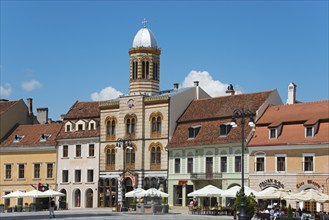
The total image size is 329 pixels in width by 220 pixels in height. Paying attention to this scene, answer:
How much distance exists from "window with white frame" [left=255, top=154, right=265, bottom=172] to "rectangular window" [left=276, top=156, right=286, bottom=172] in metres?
1.52

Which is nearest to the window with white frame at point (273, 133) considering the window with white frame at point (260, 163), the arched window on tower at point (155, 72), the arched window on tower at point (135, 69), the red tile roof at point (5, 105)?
the window with white frame at point (260, 163)

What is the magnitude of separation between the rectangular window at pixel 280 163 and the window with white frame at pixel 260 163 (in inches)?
→ 59.7

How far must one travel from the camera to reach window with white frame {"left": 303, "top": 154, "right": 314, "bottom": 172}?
55.2 m

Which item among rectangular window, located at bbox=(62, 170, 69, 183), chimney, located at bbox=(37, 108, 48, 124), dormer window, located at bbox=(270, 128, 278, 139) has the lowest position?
rectangular window, located at bbox=(62, 170, 69, 183)

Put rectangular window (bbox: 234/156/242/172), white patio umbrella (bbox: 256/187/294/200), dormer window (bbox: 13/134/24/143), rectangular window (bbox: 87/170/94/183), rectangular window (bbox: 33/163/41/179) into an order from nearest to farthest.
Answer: white patio umbrella (bbox: 256/187/294/200), rectangular window (bbox: 234/156/242/172), rectangular window (bbox: 87/170/94/183), rectangular window (bbox: 33/163/41/179), dormer window (bbox: 13/134/24/143)

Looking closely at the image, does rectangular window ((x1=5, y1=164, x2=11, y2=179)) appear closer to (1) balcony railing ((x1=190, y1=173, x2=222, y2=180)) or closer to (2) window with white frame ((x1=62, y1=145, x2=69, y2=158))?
(2) window with white frame ((x1=62, y1=145, x2=69, y2=158))

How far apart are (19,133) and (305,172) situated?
120 feet

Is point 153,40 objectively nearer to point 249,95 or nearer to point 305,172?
point 249,95

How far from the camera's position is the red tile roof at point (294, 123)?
55469 millimetres

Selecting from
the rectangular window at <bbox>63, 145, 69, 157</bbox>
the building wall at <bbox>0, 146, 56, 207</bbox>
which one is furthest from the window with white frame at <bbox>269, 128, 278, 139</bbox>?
the building wall at <bbox>0, 146, 56, 207</bbox>

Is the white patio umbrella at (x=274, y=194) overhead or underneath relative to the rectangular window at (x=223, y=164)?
underneath

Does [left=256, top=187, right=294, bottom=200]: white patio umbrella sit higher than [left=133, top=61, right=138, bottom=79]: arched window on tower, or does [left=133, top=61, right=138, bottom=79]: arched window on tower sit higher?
[left=133, top=61, right=138, bottom=79]: arched window on tower

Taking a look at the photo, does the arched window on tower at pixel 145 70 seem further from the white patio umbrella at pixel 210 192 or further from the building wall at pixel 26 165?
the white patio umbrella at pixel 210 192

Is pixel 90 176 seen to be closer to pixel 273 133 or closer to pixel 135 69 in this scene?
pixel 135 69
